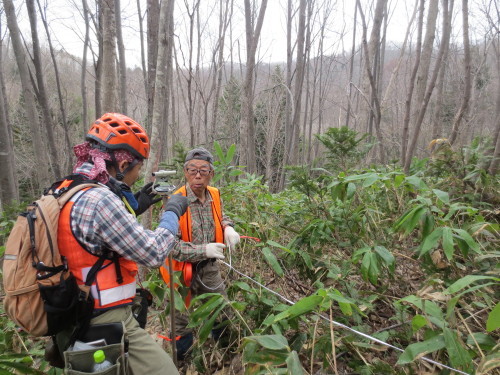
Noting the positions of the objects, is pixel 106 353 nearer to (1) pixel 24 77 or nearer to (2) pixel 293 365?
(2) pixel 293 365

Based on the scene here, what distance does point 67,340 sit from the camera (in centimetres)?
169

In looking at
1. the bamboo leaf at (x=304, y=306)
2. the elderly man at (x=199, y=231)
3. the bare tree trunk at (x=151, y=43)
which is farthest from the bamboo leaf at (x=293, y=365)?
the bare tree trunk at (x=151, y=43)

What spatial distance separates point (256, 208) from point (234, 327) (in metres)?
1.32

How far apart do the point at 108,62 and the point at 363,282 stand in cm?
380

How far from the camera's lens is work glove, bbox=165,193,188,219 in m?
2.05

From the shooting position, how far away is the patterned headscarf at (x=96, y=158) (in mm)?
1731

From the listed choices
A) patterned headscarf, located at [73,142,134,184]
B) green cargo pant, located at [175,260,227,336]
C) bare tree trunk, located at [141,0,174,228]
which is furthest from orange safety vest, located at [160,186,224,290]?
patterned headscarf, located at [73,142,134,184]

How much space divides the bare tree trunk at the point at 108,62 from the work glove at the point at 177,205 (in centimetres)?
224

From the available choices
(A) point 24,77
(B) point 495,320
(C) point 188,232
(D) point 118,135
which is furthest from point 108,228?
(A) point 24,77

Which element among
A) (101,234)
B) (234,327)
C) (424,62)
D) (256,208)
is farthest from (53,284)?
(424,62)

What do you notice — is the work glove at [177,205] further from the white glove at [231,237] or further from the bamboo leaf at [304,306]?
the bamboo leaf at [304,306]

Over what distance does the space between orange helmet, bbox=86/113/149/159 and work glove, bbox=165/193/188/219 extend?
0.36 m

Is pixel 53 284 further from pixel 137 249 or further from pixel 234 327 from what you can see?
pixel 234 327

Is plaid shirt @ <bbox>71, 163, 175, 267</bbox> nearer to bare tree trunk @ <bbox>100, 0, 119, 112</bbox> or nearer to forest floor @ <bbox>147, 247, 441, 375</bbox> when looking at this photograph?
forest floor @ <bbox>147, 247, 441, 375</bbox>
